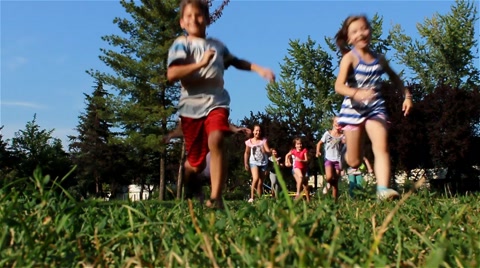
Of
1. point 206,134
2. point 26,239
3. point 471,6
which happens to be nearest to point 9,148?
point 471,6

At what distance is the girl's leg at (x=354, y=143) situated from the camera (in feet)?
23.1

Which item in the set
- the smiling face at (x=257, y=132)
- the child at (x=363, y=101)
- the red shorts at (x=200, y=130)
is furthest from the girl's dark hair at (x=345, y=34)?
the smiling face at (x=257, y=132)

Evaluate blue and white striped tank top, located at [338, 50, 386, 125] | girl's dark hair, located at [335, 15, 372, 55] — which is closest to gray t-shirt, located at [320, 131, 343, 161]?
girl's dark hair, located at [335, 15, 372, 55]

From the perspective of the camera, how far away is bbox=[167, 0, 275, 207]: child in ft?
20.1

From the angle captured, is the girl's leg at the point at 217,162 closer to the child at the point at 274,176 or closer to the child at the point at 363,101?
the child at the point at 274,176

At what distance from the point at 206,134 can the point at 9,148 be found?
48.9 m

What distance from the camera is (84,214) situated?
3496mm

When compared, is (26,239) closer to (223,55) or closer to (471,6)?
(223,55)

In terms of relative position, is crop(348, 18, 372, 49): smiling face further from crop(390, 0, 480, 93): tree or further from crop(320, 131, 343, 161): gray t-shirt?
crop(390, 0, 480, 93): tree

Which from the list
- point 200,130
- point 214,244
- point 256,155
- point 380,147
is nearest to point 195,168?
point 200,130

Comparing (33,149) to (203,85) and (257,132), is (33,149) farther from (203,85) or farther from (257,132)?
(203,85)

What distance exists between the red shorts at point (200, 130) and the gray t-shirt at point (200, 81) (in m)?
0.07

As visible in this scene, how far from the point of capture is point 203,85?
624 cm

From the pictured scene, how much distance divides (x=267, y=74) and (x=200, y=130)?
82cm
